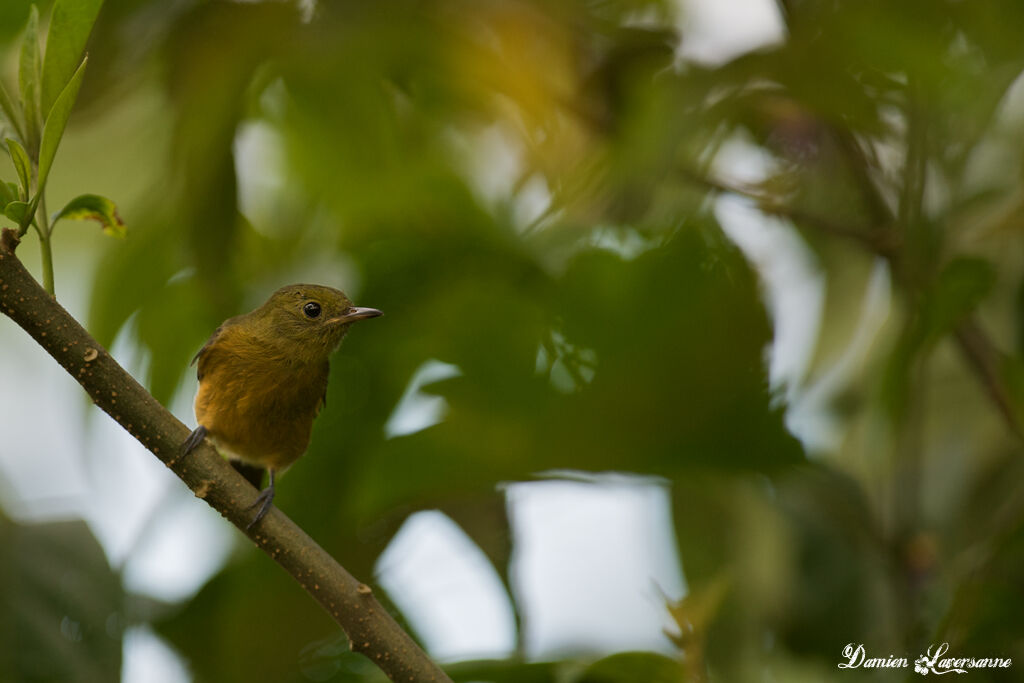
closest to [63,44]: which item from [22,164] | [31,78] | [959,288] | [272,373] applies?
[31,78]

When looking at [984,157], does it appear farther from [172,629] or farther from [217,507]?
[172,629]

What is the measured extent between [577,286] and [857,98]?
80cm

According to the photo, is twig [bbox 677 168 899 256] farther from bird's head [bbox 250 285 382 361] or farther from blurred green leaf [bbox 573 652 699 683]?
blurred green leaf [bbox 573 652 699 683]

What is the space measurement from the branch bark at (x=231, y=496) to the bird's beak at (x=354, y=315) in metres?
0.66

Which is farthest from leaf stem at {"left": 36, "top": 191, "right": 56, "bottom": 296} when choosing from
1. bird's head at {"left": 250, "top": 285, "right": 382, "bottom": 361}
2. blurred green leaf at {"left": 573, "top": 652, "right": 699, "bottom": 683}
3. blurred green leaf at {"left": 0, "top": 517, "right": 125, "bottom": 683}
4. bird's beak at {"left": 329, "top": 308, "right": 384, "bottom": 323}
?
blurred green leaf at {"left": 0, "top": 517, "right": 125, "bottom": 683}

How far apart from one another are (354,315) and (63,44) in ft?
3.33

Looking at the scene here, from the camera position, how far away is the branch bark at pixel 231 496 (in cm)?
138

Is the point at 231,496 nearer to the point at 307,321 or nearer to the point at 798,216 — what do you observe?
the point at 307,321

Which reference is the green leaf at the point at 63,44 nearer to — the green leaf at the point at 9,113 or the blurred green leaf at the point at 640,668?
the green leaf at the point at 9,113

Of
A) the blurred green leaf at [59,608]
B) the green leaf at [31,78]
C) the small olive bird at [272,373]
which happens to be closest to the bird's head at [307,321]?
the small olive bird at [272,373]

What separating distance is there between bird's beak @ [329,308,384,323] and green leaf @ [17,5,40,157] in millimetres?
907

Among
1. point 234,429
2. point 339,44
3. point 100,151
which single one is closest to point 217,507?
point 234,429

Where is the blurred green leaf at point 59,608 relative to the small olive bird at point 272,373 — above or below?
below

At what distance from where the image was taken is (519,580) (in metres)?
2.44
